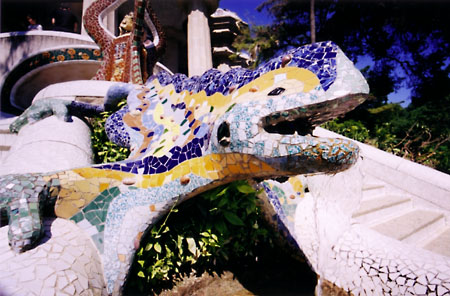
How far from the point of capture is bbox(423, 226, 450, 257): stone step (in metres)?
3.39

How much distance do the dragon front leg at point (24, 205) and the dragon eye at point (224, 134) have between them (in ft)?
3.51

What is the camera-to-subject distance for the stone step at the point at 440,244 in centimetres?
339

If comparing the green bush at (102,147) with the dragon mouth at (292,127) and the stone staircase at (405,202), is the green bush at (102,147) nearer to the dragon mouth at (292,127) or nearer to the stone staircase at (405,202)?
the dragon mouth at (292,127)

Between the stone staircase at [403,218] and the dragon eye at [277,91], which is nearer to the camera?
the dragon eye at [277,91]

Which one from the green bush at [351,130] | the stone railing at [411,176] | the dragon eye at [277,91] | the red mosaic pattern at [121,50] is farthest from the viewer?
the green bush at [351,130]

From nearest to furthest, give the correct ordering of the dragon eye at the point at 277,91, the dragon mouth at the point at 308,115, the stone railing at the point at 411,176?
1. the dragon mouth at the point at 308,115
2. the dragon eye at the point at 277,91
3. the stone railing at the point at 411,176

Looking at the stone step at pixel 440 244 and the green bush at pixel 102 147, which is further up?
the green bush at pixel 102 147

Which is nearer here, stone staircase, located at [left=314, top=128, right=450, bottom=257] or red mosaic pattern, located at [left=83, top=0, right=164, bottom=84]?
stone staircase, located at [left=314, top=128, right=450, bottom=257]

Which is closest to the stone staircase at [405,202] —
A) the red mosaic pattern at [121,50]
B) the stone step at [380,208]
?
the stone step at [380,208]

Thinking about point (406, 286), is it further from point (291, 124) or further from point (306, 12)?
point (306, 12)

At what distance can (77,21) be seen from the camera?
45.5 feet

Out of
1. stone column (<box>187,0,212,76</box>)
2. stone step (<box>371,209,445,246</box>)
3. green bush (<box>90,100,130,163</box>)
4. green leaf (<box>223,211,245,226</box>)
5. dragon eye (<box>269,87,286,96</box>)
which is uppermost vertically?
stone column (<box>187,0,212,76</box>)

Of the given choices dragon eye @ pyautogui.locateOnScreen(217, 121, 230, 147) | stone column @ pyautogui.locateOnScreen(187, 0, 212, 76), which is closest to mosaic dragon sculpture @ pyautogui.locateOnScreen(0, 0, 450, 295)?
dragon eye @ pyautogui.locateOnScreen(217, 121, 230, 147)

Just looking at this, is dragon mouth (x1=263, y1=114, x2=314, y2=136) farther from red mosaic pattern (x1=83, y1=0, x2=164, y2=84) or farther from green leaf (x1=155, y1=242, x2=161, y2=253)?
red mosaic pattern (x1=83, y1=0, x2=164, y2=84)
